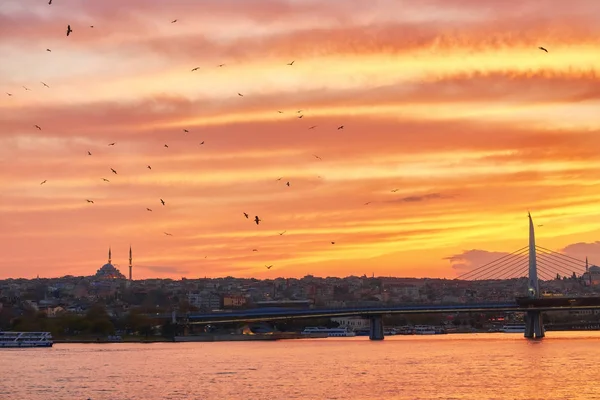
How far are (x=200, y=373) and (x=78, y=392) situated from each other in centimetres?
1279

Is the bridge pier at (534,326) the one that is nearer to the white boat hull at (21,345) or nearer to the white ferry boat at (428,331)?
the white ferry boat at (428,331)

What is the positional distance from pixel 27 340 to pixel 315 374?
6841cm

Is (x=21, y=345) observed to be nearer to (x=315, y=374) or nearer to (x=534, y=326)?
(x=534, y=326)

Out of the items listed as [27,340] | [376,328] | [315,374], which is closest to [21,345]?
[27,340]

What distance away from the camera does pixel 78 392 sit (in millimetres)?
63250

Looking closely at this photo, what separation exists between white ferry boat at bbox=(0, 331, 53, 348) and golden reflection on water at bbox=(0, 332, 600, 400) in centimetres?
2711

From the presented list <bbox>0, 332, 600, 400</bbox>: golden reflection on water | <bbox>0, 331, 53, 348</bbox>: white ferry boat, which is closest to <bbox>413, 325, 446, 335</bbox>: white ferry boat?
<bbox>0, 331, 53, 348</bbox>: white ferry boat

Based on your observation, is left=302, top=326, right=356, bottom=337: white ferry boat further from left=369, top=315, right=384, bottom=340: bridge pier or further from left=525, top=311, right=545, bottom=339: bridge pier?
left=525, top=311, right=545, bottom=339: bridge pier

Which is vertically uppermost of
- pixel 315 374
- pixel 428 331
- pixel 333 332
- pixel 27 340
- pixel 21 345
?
pixel 333 332

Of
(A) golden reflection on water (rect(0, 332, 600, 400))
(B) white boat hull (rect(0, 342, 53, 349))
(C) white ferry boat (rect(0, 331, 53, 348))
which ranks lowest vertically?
(A) golden reflection on water (rect(0, 332, 600, 400))

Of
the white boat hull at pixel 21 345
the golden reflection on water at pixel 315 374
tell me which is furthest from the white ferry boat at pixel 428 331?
the golden reflection on water at pixel 315 374

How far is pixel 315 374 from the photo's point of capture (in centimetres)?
7294

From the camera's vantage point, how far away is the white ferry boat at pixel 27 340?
432ft

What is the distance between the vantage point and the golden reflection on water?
60.7 m
